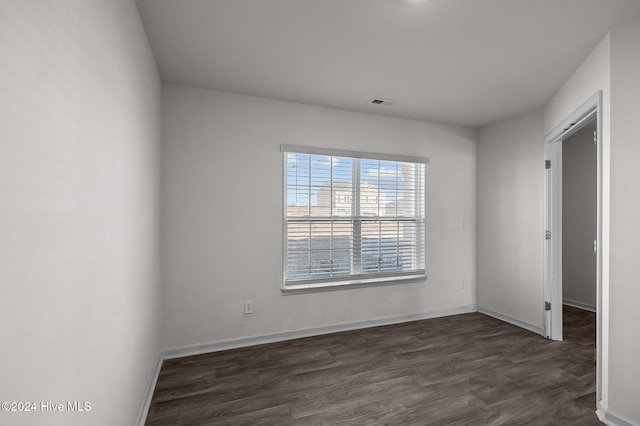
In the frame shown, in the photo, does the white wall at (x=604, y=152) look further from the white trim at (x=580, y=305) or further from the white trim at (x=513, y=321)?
the white trim at (x=580, y=305)

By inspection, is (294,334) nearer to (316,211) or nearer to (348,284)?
(348,284)

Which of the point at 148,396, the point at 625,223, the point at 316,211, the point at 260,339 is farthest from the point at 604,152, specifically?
the point at 148,396

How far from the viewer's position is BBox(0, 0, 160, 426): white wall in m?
0.66

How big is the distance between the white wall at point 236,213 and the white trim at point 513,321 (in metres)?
1.26

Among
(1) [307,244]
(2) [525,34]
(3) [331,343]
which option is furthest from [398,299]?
(2) [525,34]

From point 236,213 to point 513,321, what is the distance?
350 centimetres

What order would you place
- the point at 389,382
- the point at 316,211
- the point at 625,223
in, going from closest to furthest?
the point at 625,223 → the point at 389,382 → the point at 316,211

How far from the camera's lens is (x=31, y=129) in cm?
72

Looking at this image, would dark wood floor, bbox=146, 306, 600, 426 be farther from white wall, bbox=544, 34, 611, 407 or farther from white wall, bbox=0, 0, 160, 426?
white wall, bbox=0, 0, 160, 426

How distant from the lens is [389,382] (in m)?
2.50

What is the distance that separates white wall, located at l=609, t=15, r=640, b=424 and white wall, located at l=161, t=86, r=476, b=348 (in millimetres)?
2137

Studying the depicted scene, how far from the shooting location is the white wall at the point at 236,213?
9.69 feet

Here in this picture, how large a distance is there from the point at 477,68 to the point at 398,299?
262 cm

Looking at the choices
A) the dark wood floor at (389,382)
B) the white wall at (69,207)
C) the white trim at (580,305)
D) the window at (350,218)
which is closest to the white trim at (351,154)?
the window at (350,218)
